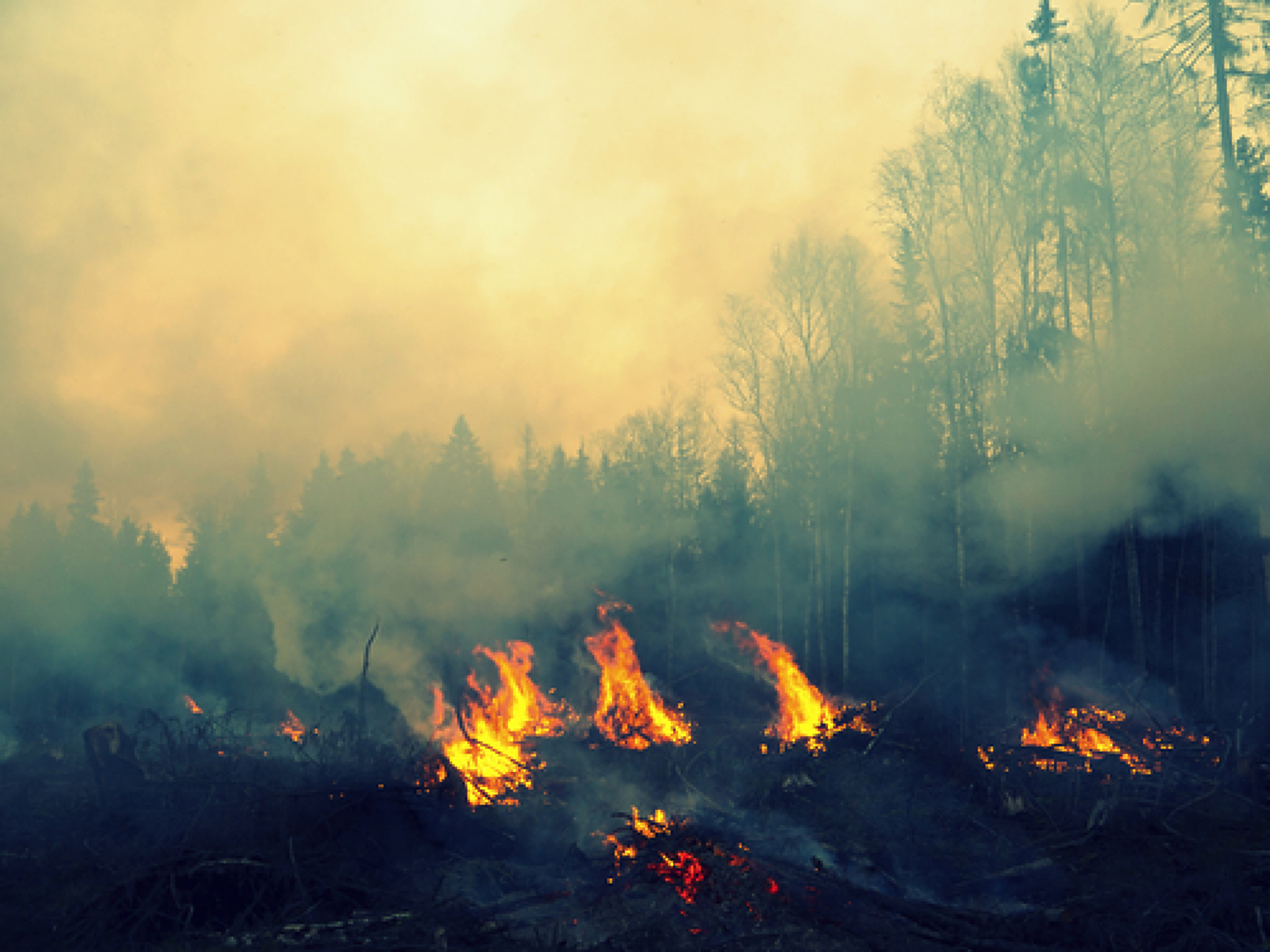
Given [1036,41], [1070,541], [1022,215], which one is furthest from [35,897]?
[1036,41]

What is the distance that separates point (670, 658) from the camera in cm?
2592

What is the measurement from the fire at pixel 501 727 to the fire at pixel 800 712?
501 centimetres

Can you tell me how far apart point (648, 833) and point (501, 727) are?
17.0 feet

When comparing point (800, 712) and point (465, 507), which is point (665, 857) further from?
point (465, 507)

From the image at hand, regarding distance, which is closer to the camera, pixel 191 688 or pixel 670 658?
pixel 670 658

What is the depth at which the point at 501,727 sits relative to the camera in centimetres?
1530

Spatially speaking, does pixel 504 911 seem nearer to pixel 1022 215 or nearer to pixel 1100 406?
pixel 1100 406

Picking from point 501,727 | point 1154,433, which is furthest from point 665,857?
point 1154,433

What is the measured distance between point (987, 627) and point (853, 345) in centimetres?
858

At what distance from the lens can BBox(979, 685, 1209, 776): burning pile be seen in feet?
43.0

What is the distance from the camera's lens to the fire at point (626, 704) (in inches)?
627

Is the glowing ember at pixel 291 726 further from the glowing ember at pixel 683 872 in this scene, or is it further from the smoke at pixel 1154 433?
the smoke at pixel 1154 433

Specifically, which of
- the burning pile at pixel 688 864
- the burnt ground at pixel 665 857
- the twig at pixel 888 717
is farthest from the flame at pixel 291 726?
the twig at pixel 888 717

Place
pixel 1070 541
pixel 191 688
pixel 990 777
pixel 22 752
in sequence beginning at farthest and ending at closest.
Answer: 1. pixel 191 688
2. pixel 22 752
3. pixel 1070 541
4. pixel 990 777
